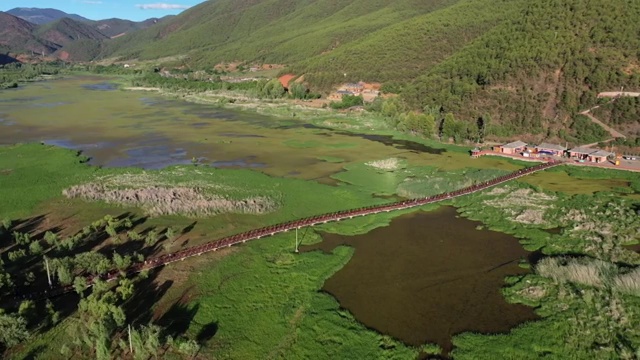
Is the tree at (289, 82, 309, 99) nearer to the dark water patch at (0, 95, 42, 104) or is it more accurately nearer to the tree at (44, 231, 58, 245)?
the dark water patch at (0, 95, 42, 104)

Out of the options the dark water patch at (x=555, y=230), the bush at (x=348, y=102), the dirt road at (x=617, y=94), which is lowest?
the dark water patch at (x=555, y=230)

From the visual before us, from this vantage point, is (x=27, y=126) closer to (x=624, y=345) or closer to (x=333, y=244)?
(x=333, y=244)

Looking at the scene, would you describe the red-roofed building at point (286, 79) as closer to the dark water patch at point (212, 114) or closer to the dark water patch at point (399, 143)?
the dark water patch at point (212, 114)

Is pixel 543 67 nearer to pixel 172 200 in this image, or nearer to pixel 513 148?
pixel 513 148

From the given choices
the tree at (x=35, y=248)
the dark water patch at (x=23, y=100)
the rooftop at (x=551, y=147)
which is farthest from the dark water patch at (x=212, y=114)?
the tree at (x=35, y=248)

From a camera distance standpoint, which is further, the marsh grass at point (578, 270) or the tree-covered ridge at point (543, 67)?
the tree-covered ridge at point (543, 67)
